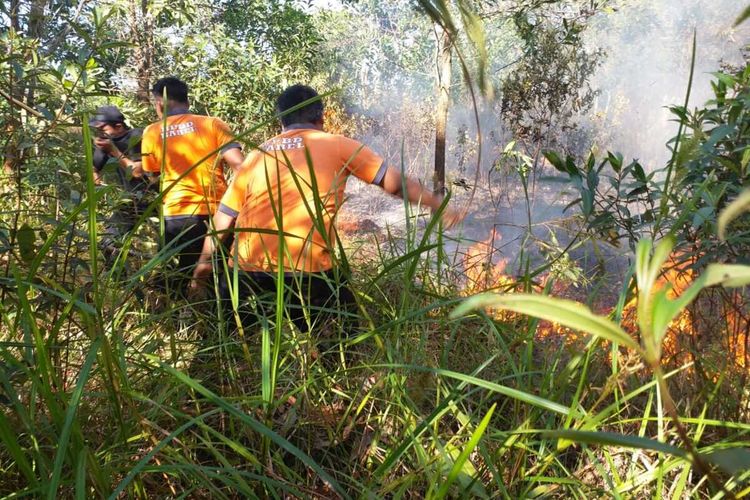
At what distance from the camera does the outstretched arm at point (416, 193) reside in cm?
170

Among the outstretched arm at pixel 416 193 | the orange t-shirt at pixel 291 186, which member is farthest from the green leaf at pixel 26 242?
the orange t-shirt at pixel 291 186

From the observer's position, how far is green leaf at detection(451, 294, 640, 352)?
289 millimetres

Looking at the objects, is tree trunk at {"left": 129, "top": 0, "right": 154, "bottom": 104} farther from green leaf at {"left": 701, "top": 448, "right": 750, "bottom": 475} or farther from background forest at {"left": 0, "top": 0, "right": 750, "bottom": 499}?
green leaf at {"left": 701, "top": 448, "right": 750, "bottom": 475}

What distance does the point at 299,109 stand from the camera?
2623 mm

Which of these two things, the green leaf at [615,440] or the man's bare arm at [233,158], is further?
the man's bare arm at [233,158]

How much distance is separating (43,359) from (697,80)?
2082 centimetres

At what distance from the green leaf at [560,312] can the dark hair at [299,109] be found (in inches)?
93.4

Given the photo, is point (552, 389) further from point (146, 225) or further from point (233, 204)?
point (233, 204)

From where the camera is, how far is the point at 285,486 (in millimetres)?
872

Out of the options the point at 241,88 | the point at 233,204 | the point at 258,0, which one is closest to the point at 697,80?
the point at 258,0

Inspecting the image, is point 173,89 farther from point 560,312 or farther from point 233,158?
point 560,312

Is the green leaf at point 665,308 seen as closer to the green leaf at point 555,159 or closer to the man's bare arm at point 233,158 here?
the green leaf at point 555,159

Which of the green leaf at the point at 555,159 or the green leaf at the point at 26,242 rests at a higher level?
the green leaf at the point at 26,242

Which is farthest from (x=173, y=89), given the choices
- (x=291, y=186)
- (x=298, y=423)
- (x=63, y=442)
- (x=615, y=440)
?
(x=615, y=440)
